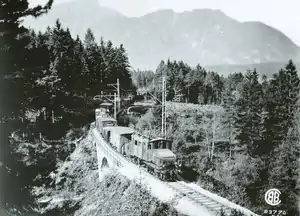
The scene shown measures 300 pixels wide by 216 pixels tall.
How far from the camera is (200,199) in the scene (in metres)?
10.7

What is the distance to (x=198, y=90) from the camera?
2325cm

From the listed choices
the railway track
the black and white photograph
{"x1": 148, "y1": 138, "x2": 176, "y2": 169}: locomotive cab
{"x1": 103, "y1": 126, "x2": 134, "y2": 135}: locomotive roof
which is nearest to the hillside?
the black and white photograph

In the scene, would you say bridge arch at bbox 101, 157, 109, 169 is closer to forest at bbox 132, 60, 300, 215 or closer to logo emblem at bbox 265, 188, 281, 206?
forest at bbox 132, 60, 300, 215

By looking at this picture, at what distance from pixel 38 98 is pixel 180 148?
1035 cm

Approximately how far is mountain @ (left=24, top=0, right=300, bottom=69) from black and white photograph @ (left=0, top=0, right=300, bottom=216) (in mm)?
38

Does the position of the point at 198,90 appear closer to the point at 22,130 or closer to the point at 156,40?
the point at 156,40

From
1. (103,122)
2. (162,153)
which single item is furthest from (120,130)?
(162,153)

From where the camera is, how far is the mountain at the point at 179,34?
31.1 ft

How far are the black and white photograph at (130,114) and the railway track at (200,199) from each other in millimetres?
40

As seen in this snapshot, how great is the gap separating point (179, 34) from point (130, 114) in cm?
716

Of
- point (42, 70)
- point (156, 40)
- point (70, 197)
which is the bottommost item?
point (70, 197)

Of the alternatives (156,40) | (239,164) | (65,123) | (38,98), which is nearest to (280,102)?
(239,164)

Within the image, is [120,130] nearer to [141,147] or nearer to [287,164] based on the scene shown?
[141,147]

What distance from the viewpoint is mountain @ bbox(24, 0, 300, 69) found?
948 centimetres
